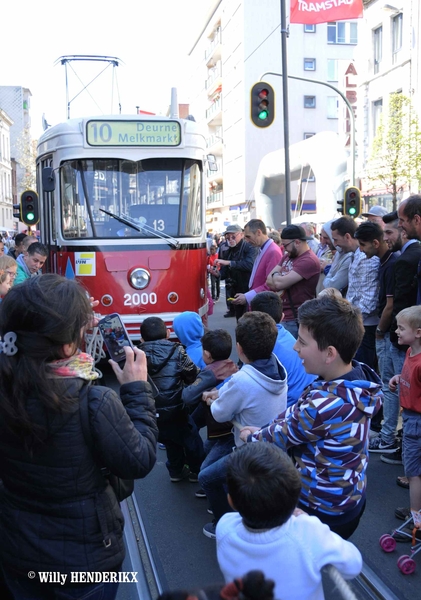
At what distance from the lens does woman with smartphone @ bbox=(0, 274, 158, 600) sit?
2.09 metres

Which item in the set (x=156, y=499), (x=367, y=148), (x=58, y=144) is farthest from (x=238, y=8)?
(x=156, y=499)

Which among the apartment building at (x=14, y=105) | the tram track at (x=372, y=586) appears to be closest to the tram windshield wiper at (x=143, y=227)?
the tram track at (x=372, y=586)

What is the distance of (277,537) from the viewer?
198 cm

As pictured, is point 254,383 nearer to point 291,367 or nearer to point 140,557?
point 291,367

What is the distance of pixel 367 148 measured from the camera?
3067 centimetres

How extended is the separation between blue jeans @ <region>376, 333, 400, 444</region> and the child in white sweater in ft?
12.5

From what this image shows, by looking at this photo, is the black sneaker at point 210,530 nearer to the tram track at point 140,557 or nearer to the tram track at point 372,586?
the tram track at point 140,557

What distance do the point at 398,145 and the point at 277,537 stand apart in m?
24.1

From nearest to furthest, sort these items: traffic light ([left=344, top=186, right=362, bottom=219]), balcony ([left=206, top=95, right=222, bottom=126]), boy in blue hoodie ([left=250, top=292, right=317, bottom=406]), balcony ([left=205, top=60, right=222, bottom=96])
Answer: boy in blue hoodie ([left=250, top=292, right=317, bottom=406]) → traffic light ([left=344, top=186, right=362, bottom=219]) → balcony ([left=205, top=60, right=222, bottom=96]) → balcony ([left=206, top=95, right=222, bottom=126])

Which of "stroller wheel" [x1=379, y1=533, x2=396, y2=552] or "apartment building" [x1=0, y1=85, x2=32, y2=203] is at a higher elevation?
"apartment building" [x1=0, y1=85, x2=32, y2=203]

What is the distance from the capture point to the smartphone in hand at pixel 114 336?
2635 mm

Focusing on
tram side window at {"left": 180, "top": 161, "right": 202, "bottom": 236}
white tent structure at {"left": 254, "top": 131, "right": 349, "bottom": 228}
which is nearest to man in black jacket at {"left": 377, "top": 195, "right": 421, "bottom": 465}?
tram side window at {"left": 180, "top": 161, "right": 202, "bottom": 236}

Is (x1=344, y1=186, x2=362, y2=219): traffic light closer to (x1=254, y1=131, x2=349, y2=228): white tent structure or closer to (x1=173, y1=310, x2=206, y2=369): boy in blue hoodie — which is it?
(x1=254, y1=131, x2=349, y2=228): white tent structure

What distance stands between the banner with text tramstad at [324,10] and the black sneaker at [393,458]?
37.6ft
